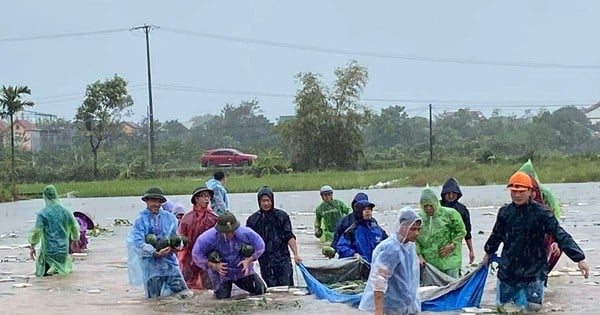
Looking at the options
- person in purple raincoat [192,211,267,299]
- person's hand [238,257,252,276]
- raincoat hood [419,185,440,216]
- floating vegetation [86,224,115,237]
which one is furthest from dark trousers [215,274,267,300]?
floating vegetation [86,224,115,237]

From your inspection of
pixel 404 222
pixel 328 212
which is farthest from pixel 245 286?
pixel 328 212

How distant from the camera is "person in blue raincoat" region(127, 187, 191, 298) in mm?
13414

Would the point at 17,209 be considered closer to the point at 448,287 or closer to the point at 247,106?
the point at 448,287

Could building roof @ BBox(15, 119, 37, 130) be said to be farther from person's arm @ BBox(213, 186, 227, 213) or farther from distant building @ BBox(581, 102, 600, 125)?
person's arm @ BBox(213, 186, 227, 213)

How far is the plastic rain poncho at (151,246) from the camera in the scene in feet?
44.0

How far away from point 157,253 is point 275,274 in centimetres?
165

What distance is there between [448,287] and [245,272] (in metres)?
2.67

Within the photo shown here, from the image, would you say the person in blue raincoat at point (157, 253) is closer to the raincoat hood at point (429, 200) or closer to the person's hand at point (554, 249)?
the raincoat hood at point (429, 200)

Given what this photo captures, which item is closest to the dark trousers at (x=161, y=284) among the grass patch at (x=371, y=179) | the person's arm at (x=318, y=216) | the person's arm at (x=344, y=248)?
the person's arm at (x=344, y=248)

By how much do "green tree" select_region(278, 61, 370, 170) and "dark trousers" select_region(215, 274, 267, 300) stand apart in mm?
51146

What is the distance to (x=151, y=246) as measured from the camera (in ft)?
43.7

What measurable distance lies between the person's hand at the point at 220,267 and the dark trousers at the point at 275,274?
42.4 inches

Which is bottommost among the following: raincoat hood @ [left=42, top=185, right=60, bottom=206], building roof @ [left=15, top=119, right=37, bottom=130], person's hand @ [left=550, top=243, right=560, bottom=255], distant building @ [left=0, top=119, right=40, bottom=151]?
person's hand @ [left=550, top=243, right=560, bottom=255]

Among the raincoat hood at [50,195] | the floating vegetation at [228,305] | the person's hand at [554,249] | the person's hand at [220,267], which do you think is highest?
the raincoat hood at [50,195]
